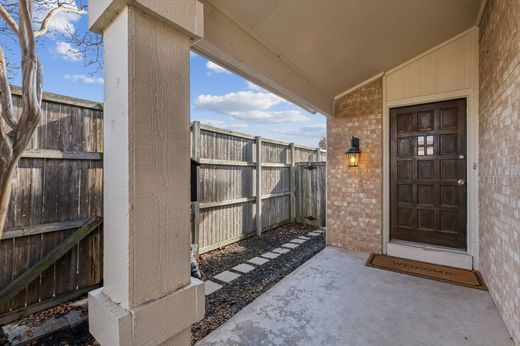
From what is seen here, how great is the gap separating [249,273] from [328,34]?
2.96m

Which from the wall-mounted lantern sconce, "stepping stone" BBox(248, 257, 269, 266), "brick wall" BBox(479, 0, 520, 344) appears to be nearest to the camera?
"brick wall" BBox(479, 0, 520, 344)

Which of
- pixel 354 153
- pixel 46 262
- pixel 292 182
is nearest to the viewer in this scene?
pixel 46 262

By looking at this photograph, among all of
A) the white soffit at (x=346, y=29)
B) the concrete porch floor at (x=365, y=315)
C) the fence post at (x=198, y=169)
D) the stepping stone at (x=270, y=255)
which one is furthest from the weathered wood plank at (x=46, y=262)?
the white soffit at (x=346, y=29)

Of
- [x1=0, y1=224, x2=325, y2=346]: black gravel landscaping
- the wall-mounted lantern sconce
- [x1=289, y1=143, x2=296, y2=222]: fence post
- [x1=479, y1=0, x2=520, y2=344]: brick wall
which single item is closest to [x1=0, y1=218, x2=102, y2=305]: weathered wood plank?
[x1=0, y1=224, x2=325, y2=346]: black gravel landscaping

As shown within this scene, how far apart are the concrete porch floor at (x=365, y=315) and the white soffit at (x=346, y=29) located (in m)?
2.28

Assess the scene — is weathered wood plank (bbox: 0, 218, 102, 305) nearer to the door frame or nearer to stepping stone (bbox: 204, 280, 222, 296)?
stepping stone (bbox: 204, 280, 222, 296)

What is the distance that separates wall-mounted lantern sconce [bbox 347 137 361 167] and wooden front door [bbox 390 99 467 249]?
1.62ft

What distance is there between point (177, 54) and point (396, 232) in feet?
13.0

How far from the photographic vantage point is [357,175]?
4.02 meters

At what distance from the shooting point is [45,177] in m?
2.51

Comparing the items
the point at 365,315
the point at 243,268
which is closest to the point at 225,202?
the point at 243,268

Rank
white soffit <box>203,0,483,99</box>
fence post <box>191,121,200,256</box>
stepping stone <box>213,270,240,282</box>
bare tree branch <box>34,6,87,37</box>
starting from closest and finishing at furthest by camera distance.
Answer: white soffit <box>203,0,483,99</box> < bare tree branch <box>34,6,87,37</box> < stepping stone <box>213,270,240,282</box> < fence post <box>191,121,200,256</box>

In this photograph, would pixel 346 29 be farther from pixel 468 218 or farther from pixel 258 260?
pixel 258 260

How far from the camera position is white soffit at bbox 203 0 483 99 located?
6.89 ft
